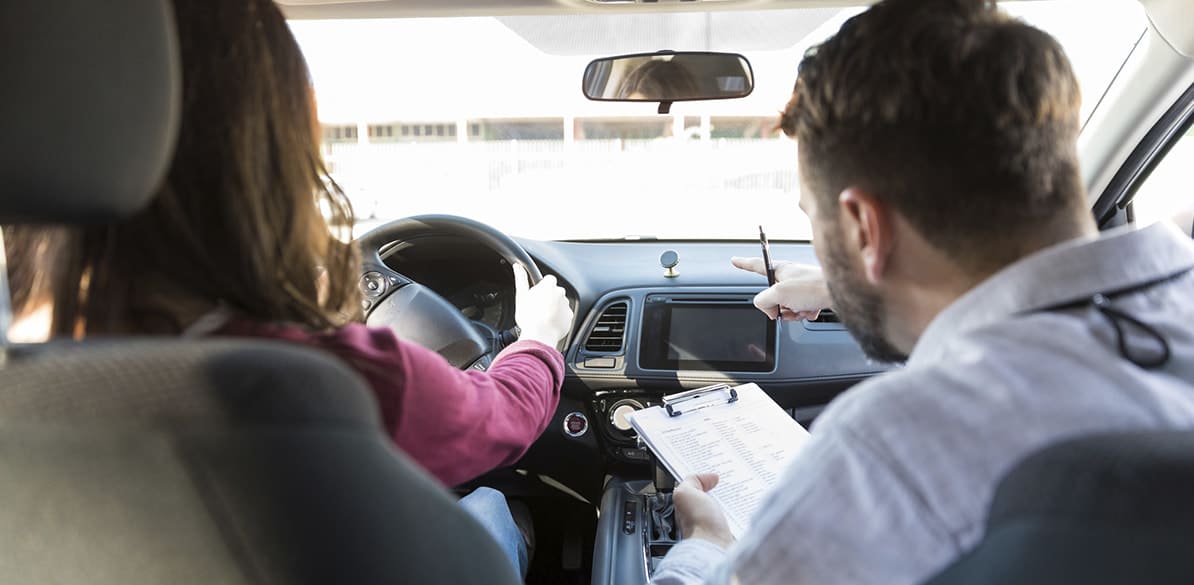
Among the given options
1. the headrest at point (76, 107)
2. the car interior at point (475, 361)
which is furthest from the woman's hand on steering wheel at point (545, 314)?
the headrest at point (76, 107)

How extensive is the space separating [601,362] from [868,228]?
6.71 feet

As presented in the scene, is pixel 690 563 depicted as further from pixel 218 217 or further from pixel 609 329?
pixel 609 329

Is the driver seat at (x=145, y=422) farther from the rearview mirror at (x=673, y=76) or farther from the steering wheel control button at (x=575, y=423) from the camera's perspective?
the steering wheel control button at (x=575, y=423)

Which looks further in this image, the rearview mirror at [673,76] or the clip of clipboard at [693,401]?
the rearview mirror at [673,76]

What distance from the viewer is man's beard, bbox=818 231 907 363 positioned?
145 cm

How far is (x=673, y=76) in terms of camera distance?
268 centimetres

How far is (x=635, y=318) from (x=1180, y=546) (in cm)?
247

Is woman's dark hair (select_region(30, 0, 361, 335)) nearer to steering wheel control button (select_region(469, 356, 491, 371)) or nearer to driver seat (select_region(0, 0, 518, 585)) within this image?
Answer: driver seat (select_region(0, 0, 518, 585))

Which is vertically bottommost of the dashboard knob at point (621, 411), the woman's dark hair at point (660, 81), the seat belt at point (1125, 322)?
the dashboard knob at point (621, 411)

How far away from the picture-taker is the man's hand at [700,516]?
1777 mm

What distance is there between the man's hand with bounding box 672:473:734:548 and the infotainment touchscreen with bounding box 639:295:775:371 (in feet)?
4.37

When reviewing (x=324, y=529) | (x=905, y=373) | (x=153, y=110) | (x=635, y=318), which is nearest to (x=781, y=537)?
(x=905, y=373)

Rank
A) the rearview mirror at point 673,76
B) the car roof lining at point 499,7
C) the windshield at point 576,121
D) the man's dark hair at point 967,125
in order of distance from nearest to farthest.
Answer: the man's dark hair at point 967,125 → the car roof lining at point 499,7 → the rearview mirror at point 673,76 → the windshield at point 576,121

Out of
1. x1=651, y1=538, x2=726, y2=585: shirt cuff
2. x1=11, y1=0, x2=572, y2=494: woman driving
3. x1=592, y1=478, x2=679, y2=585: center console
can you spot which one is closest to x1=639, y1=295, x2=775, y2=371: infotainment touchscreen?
x1=592, y1=478, x2=679, y2=585: center console
